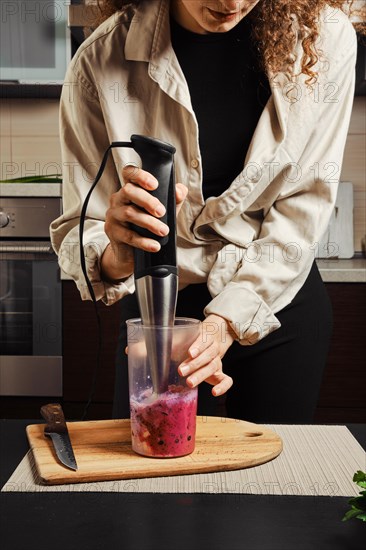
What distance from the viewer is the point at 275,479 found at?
2.54 ft

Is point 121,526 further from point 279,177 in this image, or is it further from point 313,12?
point 313,12

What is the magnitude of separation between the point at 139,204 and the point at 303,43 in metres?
0.49

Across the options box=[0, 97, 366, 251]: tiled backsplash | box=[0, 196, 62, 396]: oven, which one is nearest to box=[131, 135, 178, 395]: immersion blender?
box=[0, 196, 62, 396]: oven

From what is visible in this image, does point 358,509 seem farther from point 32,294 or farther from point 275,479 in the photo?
point 32,294

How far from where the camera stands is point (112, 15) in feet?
4.12

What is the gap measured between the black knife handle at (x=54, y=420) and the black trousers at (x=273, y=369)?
20 centimetres

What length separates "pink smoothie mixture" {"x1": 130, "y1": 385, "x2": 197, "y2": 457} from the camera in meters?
0.84

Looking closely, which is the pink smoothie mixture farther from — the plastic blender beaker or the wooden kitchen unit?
the wooden kitchen unit

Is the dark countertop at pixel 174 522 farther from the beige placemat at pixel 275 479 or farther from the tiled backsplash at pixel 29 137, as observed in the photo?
the tiled backsplash at pixel 29 137

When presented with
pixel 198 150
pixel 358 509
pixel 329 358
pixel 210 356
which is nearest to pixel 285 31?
pixel 198 150

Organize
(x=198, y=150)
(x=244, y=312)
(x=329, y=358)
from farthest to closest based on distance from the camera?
(x=329, y=358) → (x=198, y=150) → (x=244, y=312)

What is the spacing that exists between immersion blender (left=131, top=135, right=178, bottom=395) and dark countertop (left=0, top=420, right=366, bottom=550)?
0.17 meters

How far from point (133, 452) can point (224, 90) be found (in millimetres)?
622

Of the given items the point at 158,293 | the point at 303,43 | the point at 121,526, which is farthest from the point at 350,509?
the point at 303,43
